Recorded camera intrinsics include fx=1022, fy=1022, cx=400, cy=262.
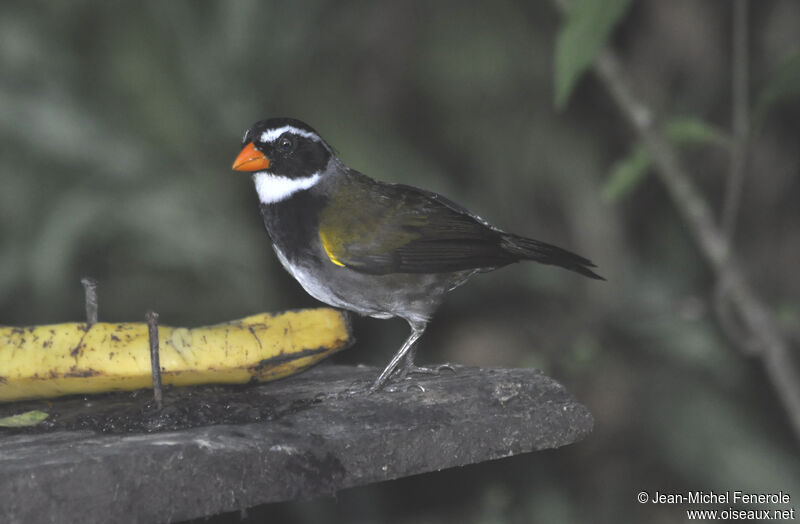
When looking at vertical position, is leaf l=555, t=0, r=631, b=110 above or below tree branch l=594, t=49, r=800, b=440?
above

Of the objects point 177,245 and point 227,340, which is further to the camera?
point 177,245

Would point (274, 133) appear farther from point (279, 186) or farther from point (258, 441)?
point (258, 441)

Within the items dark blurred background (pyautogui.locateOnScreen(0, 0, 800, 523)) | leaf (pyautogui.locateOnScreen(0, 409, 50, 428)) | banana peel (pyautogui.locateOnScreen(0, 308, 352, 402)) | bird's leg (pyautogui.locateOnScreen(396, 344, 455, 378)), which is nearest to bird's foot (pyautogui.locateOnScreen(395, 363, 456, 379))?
bird's leg (pyautogui.locateOnScreen(396, 344, 455, 378))

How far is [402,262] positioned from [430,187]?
9.09ft

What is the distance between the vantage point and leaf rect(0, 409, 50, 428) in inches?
119

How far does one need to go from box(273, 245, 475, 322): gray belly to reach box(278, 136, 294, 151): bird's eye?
36 cm

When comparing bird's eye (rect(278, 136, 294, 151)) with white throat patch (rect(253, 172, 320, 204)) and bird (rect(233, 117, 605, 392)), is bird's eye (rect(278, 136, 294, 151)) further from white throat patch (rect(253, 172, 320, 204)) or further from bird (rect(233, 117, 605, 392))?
white throat patch (rect(253, 172, 320, 204))

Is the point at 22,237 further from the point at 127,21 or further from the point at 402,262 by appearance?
the point at 402,262

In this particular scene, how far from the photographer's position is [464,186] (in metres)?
6.96

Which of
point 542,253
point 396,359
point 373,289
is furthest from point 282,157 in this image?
point 542,253


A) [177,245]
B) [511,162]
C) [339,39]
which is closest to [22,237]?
[177,245]

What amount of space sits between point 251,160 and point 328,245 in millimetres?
411

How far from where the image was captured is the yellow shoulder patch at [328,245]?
11.7 feet

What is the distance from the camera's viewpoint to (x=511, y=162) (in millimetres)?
6785
